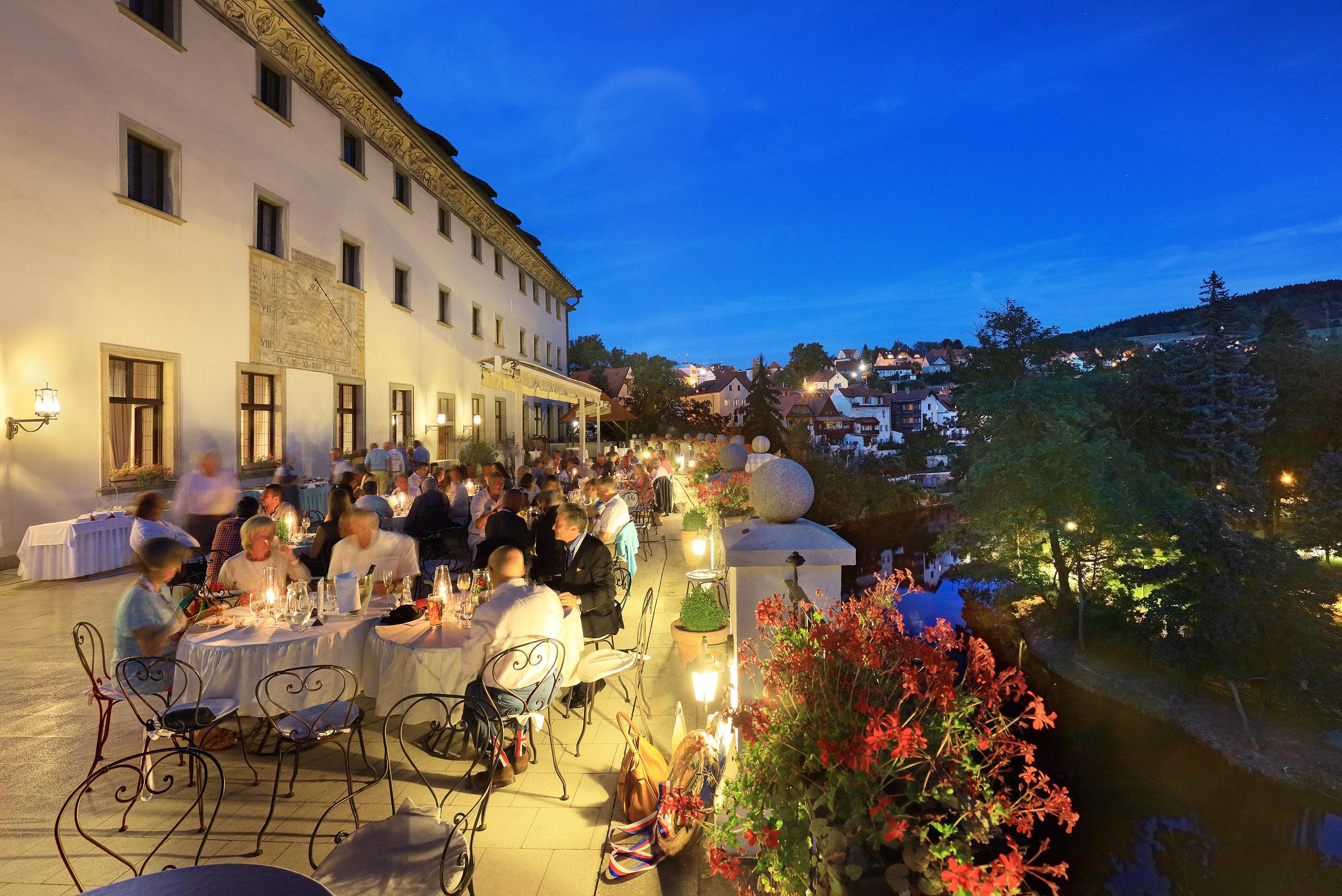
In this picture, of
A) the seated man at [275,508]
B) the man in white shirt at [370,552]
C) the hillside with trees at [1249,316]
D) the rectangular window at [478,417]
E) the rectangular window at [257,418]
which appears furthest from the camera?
the hillside with trees at [1249,316]

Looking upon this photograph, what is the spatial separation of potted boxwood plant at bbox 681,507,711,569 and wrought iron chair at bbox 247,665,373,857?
5729 mm

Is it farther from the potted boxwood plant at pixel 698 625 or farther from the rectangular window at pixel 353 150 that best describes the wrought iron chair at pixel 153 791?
the rectangular window at pixel 353 150

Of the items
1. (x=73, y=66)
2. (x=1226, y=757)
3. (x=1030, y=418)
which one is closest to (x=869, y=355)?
(x=1030, y=418)

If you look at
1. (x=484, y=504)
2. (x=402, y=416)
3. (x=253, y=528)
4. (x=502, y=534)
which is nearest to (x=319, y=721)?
(x=253, y=528)

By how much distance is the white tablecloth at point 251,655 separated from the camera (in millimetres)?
3715

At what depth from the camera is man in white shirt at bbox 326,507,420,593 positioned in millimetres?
5043

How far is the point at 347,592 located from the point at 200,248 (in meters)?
10.1

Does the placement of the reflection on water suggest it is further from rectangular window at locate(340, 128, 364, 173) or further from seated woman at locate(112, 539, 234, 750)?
rectangular window at locate(340, 128, 364, 173)

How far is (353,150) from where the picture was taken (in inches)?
635

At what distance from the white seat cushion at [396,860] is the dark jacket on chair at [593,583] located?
248 centimetres

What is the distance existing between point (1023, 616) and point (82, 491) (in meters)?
28.8

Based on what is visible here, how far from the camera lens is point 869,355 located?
155 metres

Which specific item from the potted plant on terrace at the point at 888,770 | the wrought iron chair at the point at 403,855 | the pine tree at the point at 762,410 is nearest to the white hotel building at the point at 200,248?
the wrought iron chair at the point at 403,855

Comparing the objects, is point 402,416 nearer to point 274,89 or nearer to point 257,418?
point 257,418
